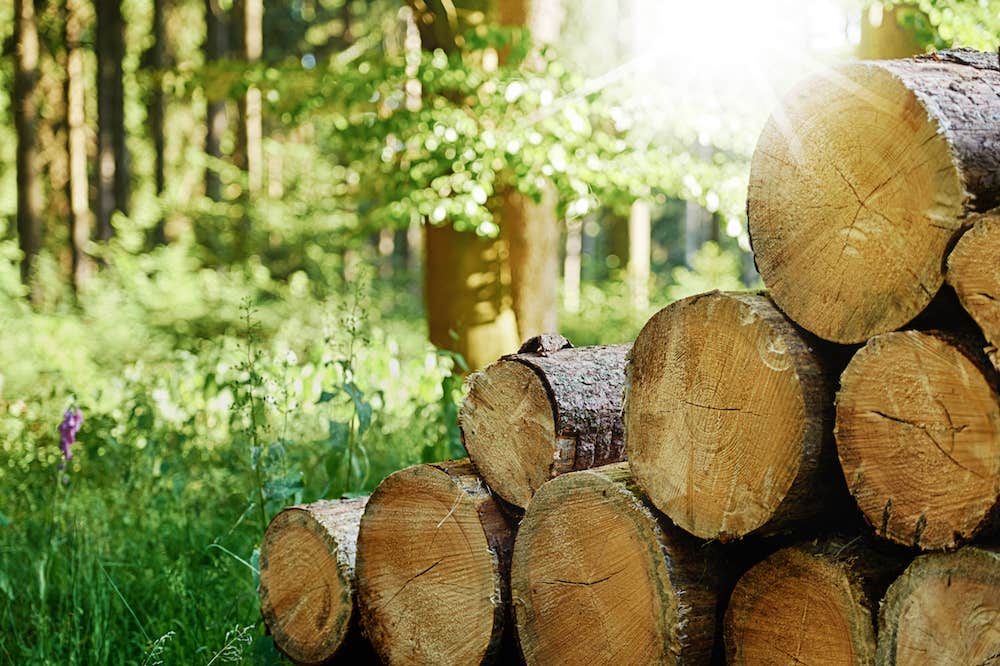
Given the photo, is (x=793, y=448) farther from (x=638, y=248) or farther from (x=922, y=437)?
(x=638, y=248)

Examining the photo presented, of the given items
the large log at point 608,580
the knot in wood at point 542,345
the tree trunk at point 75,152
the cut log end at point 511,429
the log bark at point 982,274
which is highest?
→ the tree trunk at point 75,152

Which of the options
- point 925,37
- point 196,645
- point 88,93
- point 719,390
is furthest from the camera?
point 88,93

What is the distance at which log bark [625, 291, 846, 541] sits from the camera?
2.00 metres

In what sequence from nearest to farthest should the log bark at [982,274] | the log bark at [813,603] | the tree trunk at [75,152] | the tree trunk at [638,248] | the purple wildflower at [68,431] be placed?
the log bark at [982,274] → the log bark at [813,603] → the purple wildflower at [68,431] → the tree trunk at [75,152] → the tree trunk at [638,248]

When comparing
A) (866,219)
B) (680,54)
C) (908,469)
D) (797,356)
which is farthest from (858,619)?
(680,54)

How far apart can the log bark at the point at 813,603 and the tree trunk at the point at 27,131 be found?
1395 centimetres

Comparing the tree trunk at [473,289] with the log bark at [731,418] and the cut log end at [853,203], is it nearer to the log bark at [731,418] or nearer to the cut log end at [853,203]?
the log bark at [731,418]

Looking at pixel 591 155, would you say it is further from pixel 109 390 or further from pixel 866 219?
pixel 109 390

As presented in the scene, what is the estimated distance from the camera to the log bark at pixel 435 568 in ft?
8.62

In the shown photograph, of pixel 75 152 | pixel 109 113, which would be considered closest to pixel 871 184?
pixel 75 152

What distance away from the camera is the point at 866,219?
6.40 ft

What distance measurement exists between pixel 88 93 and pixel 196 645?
24.3 meters

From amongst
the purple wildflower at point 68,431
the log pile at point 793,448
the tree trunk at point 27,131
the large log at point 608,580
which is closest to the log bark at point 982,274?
the log pile at point 793,448

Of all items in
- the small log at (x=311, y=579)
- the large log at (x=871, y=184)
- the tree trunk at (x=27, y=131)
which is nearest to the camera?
the large log at (x=871, y=184)
